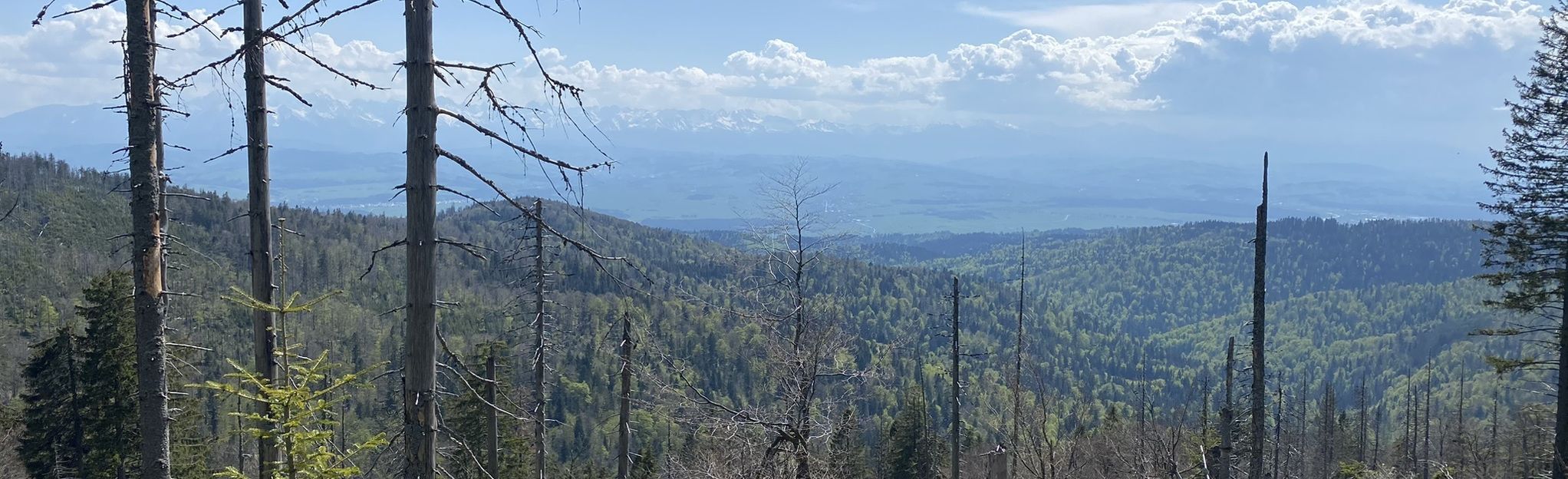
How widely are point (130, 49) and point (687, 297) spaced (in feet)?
20.2

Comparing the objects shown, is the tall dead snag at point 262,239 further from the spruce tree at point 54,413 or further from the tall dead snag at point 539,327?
the spruce tree at point 54,413

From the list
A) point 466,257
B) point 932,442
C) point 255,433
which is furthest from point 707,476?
point 466,257

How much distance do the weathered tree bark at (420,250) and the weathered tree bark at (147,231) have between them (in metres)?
3.34

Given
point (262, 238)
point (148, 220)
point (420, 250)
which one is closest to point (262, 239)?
point (262, 238)

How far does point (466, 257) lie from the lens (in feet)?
470

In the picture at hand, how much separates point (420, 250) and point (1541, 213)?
50.9 ft

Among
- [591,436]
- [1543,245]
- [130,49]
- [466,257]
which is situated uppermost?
[130,49]

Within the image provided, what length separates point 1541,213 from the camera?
13234mm

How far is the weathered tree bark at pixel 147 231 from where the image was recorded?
752 centimetres

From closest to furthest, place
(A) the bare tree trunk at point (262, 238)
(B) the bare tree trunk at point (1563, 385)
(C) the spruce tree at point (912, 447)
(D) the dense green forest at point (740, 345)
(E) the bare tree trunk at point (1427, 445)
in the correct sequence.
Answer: (A) the bare tree trunk at point (262, 238) < (B) the bare tree trunk at point (1563, 385) < (D) the dense green forest at point (740, 345) < (E) the bare tree trunk at point (1427, 445) < (C) the spruce tree at point (912, 447)

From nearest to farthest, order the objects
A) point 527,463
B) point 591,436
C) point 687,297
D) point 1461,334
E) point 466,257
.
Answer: point 687,297 < point 527,463 < point 591,436 < point 1461,334 < point 466,257

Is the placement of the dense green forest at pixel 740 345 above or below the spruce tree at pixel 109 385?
below

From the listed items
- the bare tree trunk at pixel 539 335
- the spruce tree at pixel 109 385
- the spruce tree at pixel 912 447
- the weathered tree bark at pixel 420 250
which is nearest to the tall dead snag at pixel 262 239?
the weathered tree bark at pixel 420 250

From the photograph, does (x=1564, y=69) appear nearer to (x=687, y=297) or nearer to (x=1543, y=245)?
(x=1543, y=245)
